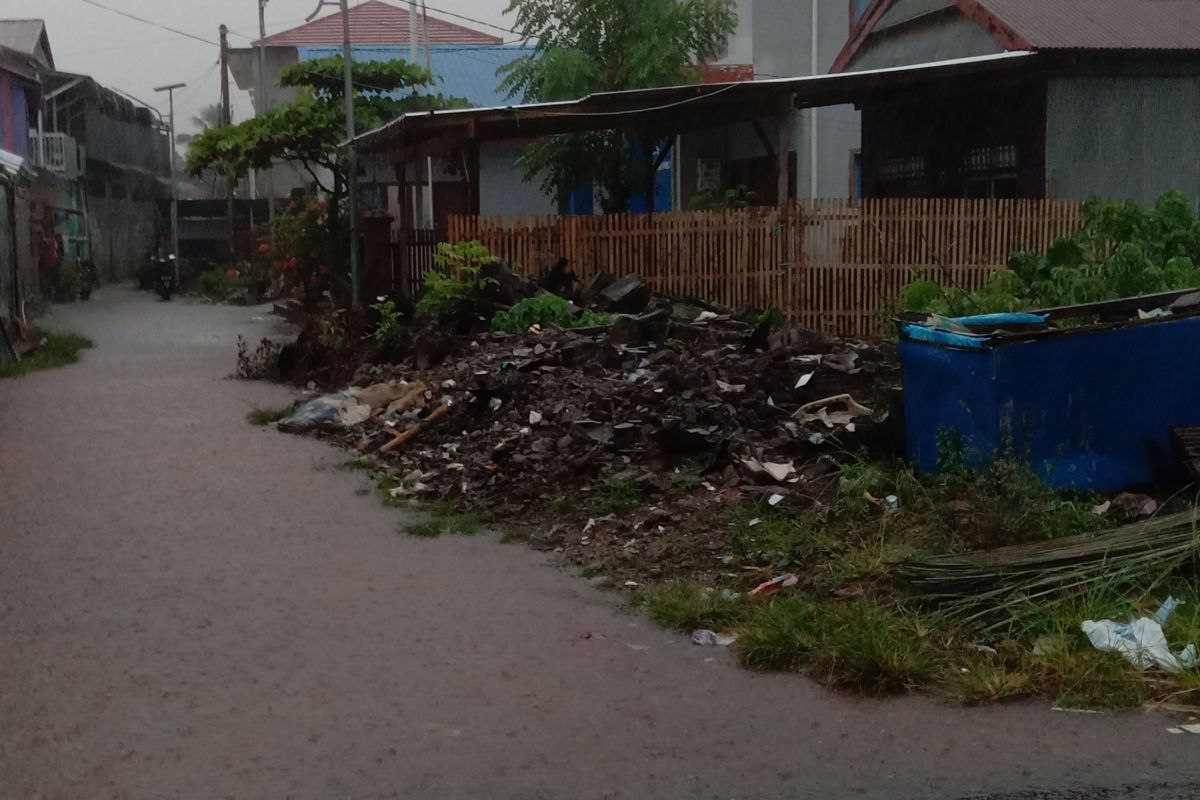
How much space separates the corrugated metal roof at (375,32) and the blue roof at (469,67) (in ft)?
37.0

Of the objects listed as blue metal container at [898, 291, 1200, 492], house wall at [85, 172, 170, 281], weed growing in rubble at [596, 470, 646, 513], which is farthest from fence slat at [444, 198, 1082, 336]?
house wall at [85, 172, 170, 281]

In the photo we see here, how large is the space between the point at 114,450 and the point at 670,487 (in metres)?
5.36

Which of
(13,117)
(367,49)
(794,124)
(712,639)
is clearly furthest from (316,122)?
(367,49)

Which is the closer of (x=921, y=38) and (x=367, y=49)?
(x=921, y=38)

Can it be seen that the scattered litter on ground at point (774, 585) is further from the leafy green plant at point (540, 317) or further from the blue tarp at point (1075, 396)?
the leafy green plant at point (540, 317)

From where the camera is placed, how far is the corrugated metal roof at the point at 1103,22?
15594mm

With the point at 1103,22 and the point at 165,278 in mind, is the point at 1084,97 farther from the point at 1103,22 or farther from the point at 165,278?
the point at 165,278

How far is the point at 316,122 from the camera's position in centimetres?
2206

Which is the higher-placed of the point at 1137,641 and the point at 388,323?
the point at 388,323

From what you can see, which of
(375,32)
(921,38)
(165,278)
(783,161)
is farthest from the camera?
(375,32)

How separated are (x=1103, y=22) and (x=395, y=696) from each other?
1412 cm

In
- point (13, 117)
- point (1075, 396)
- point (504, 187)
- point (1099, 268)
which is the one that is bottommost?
point (1075, 396)

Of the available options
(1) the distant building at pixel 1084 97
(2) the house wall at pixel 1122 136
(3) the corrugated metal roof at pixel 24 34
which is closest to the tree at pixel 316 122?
(1) the distant building at pixel 1084 97

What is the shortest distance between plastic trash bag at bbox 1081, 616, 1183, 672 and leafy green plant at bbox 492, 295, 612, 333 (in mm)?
8115
